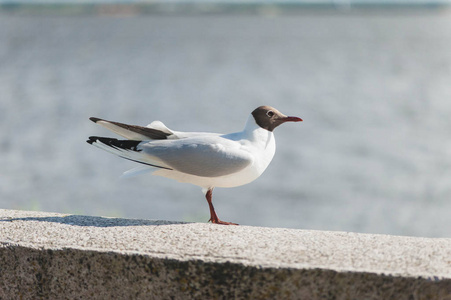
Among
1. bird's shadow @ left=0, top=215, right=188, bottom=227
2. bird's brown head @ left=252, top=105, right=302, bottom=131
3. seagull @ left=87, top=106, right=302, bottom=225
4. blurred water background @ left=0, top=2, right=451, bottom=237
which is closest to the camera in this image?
bird's shadow @ left=0, top=215, right=188, bottom=227

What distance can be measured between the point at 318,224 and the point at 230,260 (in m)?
8.96

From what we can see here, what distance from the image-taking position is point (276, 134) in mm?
17156

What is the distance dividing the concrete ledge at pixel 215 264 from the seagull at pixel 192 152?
0.38m

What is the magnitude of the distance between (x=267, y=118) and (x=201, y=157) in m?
0.47

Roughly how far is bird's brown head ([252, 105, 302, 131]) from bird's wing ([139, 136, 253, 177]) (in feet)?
0.83

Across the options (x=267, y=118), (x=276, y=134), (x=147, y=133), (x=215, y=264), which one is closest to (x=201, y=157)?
(x=147, y=133)

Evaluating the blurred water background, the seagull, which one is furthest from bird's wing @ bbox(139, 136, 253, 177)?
the blurred water background

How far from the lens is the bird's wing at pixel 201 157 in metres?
3.04

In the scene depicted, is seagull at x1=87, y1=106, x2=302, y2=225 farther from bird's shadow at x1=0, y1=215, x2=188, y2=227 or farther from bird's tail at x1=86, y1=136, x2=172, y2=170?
bird's shadow at x1=0, y1=215, x2=188, y2=227

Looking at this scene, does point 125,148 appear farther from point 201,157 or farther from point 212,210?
point 212,210

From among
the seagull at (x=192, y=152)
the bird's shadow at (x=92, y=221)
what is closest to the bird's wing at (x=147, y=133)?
the seagull at (x=192, y=152)

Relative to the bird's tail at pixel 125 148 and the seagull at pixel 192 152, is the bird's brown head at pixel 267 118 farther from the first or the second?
the bird's tail at pixel 125 148

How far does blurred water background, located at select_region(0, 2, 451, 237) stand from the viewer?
1154 cm

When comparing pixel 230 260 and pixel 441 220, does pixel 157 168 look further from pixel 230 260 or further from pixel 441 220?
pixel 441 220
